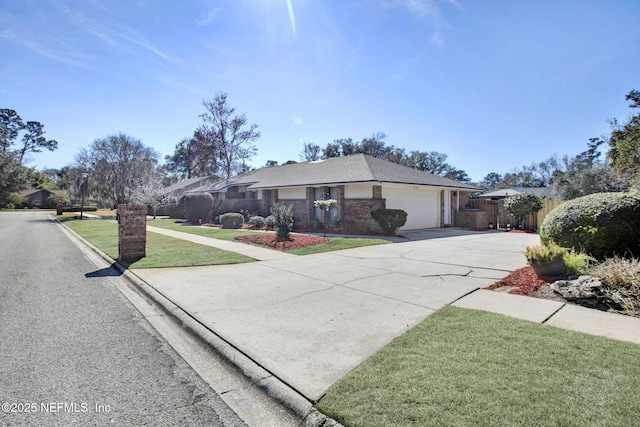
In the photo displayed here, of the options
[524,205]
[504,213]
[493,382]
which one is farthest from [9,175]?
[493,382]

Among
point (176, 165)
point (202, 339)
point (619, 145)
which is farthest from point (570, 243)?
point (176, 165)

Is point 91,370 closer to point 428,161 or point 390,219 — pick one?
point 390,219

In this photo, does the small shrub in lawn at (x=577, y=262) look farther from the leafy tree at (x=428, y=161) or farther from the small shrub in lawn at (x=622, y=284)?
the leafy tree at (x=428, y=161)

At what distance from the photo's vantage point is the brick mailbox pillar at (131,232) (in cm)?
945

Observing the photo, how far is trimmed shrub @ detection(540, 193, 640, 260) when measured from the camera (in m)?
6.54

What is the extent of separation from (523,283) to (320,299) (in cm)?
391

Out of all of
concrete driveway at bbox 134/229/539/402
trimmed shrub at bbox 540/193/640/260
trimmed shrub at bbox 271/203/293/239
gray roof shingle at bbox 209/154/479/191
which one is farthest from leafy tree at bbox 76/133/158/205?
trimmed shrub at bbox 540/193/640/260

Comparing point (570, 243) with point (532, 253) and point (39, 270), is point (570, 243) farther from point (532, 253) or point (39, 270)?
point (39, 270)

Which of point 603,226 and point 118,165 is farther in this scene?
point 118,165

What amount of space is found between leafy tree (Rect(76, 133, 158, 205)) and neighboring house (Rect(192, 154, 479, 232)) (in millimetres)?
22768

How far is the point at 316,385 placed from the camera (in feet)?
9.71

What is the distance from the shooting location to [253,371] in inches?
130

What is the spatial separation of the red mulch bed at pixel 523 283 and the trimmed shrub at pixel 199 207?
2235 cm

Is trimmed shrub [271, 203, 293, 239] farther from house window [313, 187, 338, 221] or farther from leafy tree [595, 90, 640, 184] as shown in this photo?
leafy tree [595, 90, 640, 184]
